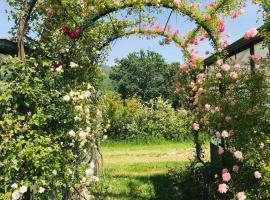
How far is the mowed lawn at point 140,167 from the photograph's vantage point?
1184 centimetres

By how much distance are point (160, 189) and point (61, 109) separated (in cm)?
656

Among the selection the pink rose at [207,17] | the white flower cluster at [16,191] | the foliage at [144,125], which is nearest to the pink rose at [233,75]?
the pink rose at [207,17]

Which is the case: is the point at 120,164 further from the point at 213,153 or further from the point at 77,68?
the point at 77,68

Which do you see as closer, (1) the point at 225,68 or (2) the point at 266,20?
(2) the point at 266,20

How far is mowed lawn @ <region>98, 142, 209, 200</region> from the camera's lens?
11.8 m

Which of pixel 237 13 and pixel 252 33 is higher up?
pixel 237 13

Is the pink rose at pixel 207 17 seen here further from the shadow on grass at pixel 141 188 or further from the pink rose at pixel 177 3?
the shadow on grass at pixel 141 188

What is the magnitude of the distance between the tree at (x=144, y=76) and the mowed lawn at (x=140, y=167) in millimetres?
40913

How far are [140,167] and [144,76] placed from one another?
55793 millimetres

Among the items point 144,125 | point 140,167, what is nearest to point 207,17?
point 140,167

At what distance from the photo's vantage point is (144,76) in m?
72.5

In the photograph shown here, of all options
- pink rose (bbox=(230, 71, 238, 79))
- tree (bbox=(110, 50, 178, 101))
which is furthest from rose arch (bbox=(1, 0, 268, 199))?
tree (bbox=(110, 50, 178, 101))

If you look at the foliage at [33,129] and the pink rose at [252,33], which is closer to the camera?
the foliage at [33,129]

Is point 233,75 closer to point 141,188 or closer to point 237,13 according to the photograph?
point 237,13
